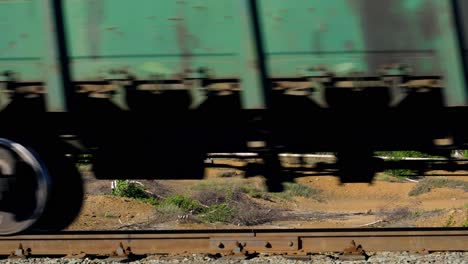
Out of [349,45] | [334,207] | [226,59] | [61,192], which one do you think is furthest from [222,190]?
[349,45]

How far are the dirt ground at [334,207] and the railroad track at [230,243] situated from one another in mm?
960

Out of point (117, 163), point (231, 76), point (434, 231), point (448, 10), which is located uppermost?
point (448, 10)

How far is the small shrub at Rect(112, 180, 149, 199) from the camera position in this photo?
543 inches

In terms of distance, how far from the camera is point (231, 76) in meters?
5.86

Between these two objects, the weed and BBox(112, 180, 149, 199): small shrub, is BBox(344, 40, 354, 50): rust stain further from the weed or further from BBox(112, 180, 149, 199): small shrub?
BBox(112, 180, 149, 199): small shrub

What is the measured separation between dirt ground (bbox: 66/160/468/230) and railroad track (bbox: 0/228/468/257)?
37.8 inches

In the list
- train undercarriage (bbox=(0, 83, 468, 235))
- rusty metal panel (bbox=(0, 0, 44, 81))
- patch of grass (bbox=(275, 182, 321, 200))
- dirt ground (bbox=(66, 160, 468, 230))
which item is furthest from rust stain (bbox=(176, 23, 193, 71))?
patch of grass (bbox=(275, 182, 321, 200))

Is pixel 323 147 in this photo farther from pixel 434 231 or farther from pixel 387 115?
pixel 434 231

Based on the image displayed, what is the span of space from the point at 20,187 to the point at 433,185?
32.1ft

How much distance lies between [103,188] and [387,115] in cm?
964

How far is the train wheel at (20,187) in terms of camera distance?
6426mm

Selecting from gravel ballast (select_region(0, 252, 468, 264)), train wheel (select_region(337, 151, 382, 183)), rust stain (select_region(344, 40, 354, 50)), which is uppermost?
rust stain (select_region(344, 40, 354, 50))

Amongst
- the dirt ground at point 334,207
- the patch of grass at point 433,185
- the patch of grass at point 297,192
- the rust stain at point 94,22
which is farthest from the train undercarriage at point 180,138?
the patch of grass at point 433,185

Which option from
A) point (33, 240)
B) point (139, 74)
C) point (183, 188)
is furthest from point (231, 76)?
point (183, 188)
